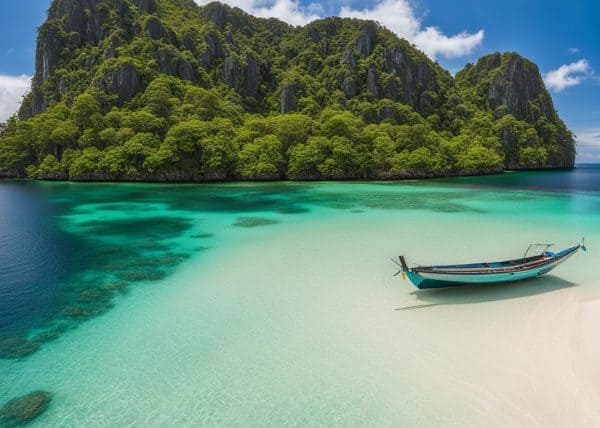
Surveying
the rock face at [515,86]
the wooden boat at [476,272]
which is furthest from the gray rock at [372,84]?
the wooden boat at [476,272]

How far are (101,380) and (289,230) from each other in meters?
12.8

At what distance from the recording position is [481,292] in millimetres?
10258

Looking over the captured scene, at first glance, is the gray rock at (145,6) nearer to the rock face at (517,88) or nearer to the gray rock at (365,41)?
the gray rock at (365,41)

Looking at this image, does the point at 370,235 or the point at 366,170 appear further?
the point at 366,170

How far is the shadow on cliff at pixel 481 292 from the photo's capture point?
385 inches

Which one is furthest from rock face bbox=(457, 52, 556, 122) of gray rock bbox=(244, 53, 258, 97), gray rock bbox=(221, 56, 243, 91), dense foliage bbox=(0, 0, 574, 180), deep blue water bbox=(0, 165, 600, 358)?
deep blue water bbox=(0, 165, 600, 358)

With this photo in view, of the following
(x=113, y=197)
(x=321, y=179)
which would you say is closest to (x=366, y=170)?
(x=321, y=179)

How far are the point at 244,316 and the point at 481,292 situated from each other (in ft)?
22.2

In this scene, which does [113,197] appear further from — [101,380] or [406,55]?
[406,55]

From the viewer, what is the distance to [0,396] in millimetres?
6121

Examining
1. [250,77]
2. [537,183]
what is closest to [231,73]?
[250,77]

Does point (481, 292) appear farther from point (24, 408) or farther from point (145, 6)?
point (145, 6)

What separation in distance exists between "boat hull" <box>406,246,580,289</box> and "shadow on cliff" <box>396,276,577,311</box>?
0.29 meters

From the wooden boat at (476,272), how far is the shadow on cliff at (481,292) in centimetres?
33
